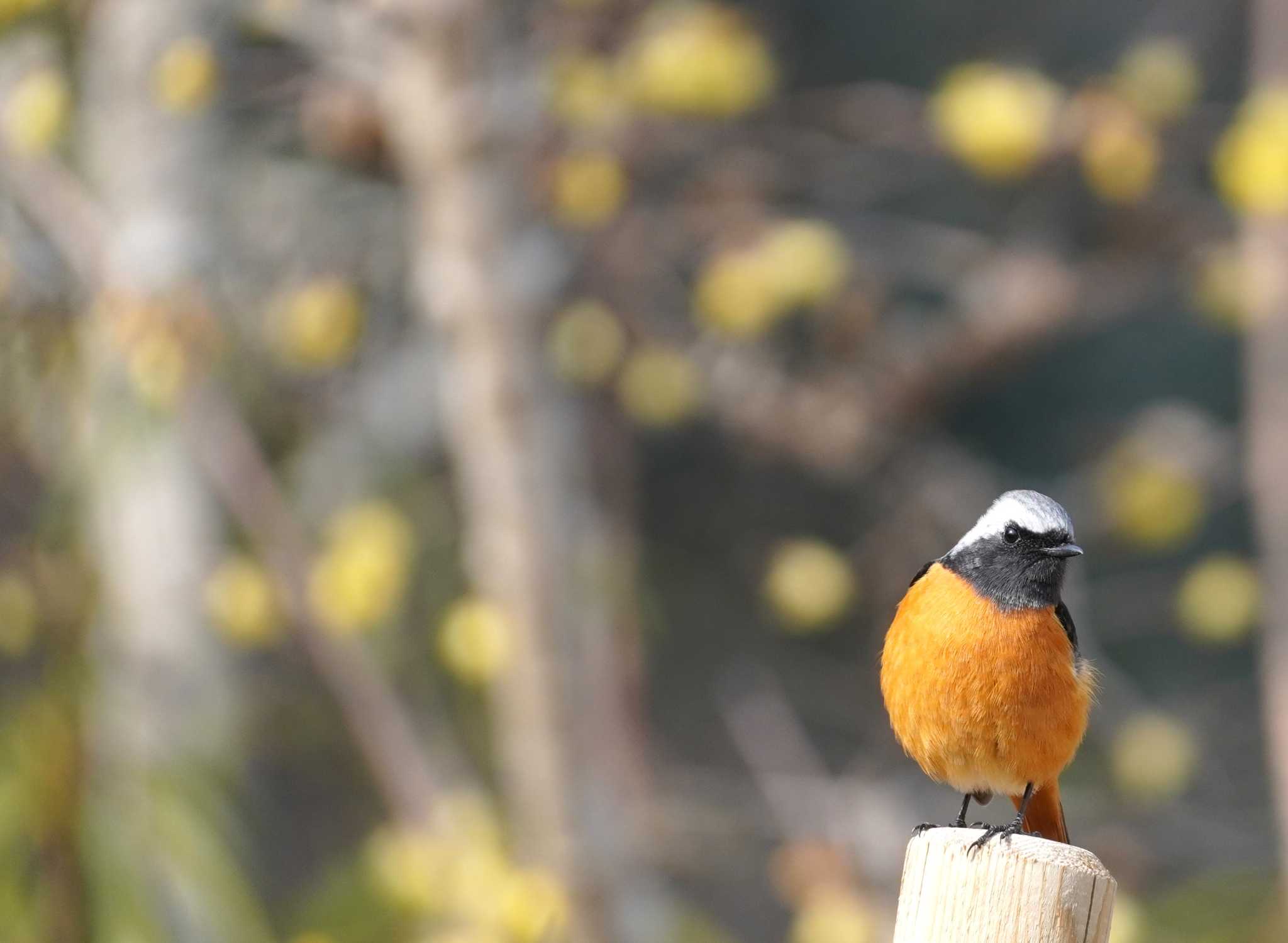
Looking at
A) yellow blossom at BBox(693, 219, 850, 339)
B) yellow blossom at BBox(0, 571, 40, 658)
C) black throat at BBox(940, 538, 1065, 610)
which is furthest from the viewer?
yellow blossom at BBox(693, 219, 850, 339)

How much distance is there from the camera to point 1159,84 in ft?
16.5

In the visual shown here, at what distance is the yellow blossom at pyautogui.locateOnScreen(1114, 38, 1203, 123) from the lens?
4957 millimetres

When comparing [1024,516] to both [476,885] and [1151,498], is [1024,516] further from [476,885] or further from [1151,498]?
[1151,498]

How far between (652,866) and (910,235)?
9.32 feet

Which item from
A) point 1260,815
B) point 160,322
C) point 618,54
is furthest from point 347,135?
point 1260,815

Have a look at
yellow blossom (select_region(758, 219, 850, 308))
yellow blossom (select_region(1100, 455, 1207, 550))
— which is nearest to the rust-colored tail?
yellow blossom (select_region(758, 219, 850, 308))

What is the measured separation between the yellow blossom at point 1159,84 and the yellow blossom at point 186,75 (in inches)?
112

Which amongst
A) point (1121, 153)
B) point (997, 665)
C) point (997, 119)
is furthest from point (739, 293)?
point (997, 665)

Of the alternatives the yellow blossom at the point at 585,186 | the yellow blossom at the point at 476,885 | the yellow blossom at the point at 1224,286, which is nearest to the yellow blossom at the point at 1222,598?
the yellow blossom at the point at 1224,286

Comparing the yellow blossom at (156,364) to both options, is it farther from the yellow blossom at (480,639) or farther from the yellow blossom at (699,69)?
the yellow blossom at (699,69)

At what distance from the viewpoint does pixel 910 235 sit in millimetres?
6406

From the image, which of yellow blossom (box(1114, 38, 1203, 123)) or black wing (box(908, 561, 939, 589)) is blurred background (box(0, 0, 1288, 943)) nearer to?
yellow blossom (box(1114, 38, 1203, 123))

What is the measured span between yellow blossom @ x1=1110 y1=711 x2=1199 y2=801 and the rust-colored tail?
2472mm

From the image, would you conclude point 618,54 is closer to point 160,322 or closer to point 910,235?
point 910,235
